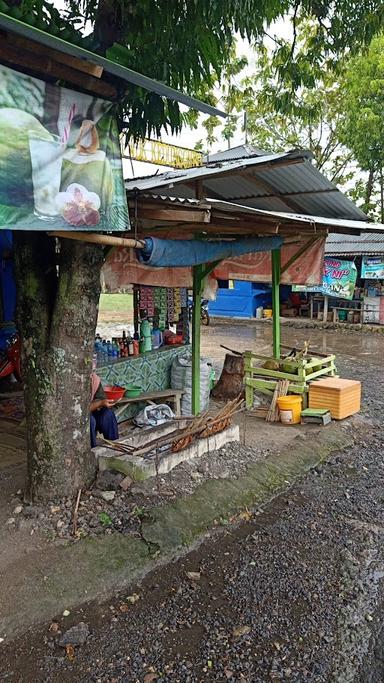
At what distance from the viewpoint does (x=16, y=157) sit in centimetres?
316

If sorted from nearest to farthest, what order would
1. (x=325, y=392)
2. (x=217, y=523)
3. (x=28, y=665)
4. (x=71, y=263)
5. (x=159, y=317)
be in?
1. (x=28, y=665)
2. (x=71, y=263)
3. (x=217, y=523)
4. (x=325, y=392)
5. (x=159, y=317)

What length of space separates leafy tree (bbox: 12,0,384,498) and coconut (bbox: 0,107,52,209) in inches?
38.5

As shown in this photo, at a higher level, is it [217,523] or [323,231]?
[323,231]

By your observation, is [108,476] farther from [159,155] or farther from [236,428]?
[159,155]

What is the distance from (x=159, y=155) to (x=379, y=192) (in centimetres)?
1260

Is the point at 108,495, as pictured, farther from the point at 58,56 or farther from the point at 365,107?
the point at 365,107

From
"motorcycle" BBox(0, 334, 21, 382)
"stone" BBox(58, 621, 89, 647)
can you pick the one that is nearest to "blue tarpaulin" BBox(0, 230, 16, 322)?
"motorcycle" BBox(0, 334, 21, 382)

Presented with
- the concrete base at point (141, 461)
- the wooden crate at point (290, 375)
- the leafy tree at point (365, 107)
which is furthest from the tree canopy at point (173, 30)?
the leafy tree at point (365, 107)

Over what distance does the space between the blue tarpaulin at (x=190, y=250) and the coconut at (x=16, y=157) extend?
1456 millimetres

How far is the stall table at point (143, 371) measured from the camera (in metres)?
7.23

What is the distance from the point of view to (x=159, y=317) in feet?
28.8

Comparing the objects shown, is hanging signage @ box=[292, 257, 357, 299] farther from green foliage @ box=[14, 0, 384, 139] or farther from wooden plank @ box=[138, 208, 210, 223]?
wooden plank @ box=[138, 208, 210, 223]

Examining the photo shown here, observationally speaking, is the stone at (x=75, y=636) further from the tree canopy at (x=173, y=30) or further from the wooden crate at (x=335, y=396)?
the wooden crate at (x=335, y=396)

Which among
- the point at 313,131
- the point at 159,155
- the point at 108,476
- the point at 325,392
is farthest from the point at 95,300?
the point at 313,131
